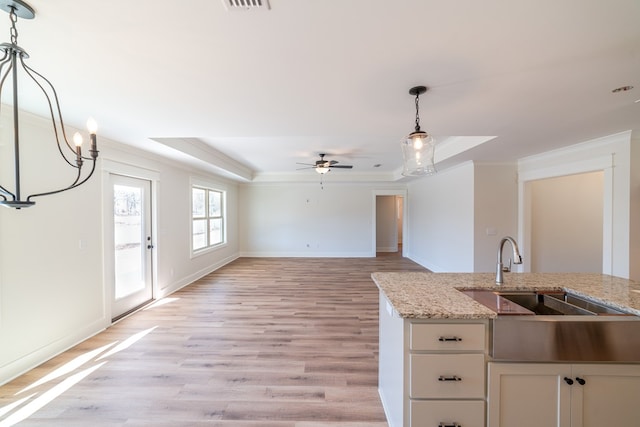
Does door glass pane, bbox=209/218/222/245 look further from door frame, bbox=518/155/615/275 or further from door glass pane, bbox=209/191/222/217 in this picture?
door frame, bbox=518/155/615/275

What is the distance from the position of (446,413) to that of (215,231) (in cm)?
623

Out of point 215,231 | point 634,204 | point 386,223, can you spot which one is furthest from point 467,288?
point 386,223

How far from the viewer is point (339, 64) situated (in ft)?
5.03

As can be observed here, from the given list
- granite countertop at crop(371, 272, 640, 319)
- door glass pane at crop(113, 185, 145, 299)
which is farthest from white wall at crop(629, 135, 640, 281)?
door glass pane at crop(113, 185, 145, 299)

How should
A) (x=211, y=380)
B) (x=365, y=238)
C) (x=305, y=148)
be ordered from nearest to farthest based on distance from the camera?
1. (x=211, y=380)
2. (x=305, y=148)
3. (x=365, y=238)

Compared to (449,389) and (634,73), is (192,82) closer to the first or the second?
(449,389)

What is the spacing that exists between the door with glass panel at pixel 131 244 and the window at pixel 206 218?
1.29 meters

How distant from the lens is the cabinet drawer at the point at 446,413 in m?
1.37

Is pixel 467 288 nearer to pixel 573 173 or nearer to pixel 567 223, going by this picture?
pixel 573 173

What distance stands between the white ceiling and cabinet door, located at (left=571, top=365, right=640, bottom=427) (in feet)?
5.78

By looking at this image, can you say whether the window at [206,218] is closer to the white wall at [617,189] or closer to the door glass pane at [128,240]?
the door glass pane at [128,240]

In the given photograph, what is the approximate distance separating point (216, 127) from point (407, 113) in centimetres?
194

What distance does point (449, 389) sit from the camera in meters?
1.37

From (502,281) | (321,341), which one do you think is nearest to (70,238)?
(321,341)
